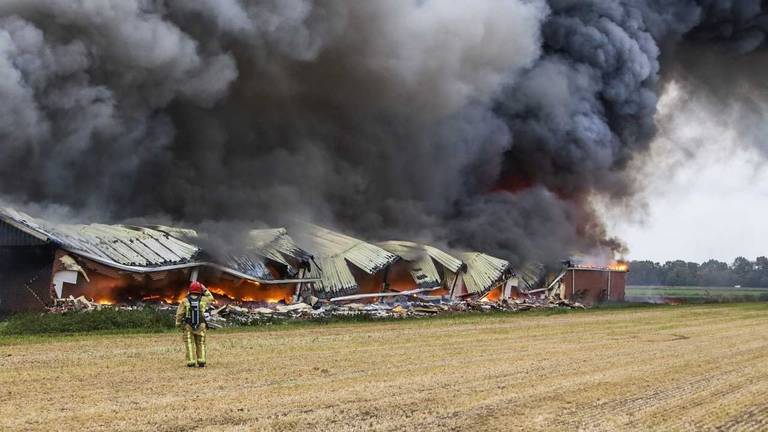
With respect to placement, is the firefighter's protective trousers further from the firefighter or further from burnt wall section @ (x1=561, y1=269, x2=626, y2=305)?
burnt wall section @ (x1=561, y1=269, x2=626, y2=305)

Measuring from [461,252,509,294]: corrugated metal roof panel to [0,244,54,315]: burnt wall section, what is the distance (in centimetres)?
2128

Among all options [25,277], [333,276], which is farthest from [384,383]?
[333,276]

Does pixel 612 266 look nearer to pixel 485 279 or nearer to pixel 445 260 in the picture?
pixel 485 279

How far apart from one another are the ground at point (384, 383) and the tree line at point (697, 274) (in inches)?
4376

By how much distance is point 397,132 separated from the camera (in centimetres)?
4212

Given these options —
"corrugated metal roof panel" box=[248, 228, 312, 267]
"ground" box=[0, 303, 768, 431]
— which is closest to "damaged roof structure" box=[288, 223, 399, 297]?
"corrugated metal roof panel" box=[248, 228, 312, 267]

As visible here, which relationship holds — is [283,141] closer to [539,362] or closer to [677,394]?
[539,362]

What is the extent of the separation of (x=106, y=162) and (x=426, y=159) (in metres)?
19.1

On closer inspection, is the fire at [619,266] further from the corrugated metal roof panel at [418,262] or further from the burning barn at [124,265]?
the burning barn at [124,265]

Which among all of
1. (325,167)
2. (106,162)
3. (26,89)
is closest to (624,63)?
(325,167)

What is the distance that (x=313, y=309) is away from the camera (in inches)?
1115

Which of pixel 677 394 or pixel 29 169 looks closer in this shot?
pixel 677 394

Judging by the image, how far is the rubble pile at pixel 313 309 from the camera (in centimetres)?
2314

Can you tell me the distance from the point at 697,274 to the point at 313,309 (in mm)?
118204
